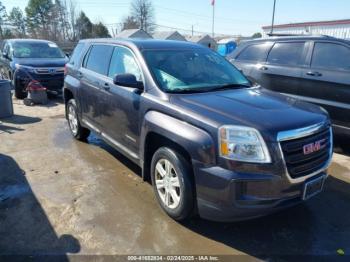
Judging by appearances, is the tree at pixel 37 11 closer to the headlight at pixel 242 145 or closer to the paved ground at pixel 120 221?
the paved ground at pixel 120 221

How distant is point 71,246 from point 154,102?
5.49 ft

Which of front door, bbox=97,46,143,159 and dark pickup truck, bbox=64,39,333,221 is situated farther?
front door, bbox=97,46,143,159

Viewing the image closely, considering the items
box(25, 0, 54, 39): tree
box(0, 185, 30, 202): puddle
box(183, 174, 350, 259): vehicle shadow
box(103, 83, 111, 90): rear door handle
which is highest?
box(25, 0, 54, 39): tree

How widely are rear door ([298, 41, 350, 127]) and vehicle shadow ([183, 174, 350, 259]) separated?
204 cm

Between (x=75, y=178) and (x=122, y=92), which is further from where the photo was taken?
(x=75, y=178)

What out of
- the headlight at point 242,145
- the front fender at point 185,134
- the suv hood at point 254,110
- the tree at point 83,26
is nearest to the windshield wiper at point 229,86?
the suv hood at point 254,110

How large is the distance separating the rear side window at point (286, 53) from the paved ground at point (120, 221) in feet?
6.77

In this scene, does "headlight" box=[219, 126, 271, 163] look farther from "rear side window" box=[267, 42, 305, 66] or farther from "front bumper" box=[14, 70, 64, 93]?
"front bumper" box=[14, 70, 64, 93]

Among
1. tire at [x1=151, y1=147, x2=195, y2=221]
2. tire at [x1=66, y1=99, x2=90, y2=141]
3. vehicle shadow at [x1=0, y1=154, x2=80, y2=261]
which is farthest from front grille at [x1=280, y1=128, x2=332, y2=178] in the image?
tire at [x1=66, y1=99, x2=90, y2=141]

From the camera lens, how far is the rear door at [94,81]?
4863 millimetres

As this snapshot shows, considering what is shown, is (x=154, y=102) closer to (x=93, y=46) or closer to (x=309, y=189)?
(x=309, y=189)

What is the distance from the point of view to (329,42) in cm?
571

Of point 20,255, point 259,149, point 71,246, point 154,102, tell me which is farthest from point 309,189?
point 20,255

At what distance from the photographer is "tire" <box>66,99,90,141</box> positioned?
6.09 meters
